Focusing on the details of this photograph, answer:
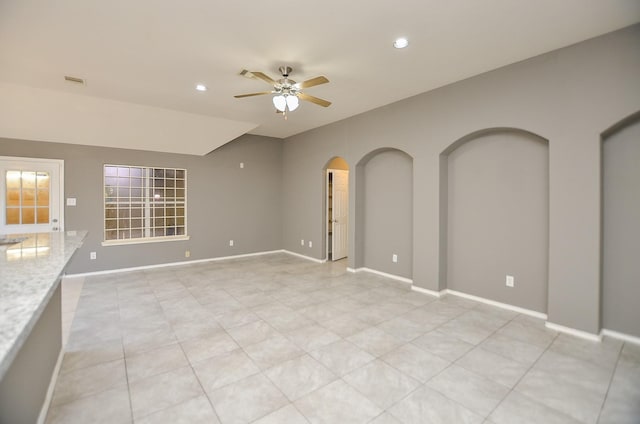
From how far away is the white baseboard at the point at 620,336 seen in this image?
2893mm

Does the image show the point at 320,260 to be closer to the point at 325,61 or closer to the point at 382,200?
the point at 382,200

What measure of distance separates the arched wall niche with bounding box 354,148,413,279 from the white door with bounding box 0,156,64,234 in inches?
201

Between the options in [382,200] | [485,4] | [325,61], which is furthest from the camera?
[382,200]

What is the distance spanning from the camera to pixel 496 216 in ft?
12.7

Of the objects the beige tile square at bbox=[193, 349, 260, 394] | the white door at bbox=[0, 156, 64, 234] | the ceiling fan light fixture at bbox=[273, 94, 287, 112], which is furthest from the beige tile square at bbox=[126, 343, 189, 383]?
the white door at bbox=[0, 156, 64, 234]

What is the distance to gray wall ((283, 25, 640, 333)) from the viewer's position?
286 centimetres

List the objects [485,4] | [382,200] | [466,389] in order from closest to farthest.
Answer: [466,389] < [485,4] < [382,200]

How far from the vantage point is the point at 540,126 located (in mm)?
3262

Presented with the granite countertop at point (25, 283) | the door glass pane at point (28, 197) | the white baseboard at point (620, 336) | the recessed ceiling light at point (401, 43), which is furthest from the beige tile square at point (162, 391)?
the door glass pane at point (28, 197)

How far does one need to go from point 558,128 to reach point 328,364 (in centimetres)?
326

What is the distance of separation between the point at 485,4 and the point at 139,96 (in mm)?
4354

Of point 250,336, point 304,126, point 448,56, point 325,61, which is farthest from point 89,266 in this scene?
point 448,56

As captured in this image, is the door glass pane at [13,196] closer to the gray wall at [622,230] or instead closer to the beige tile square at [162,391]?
the beige tile square at [162,391]

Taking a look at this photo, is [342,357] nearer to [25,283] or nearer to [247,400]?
[247,400]
